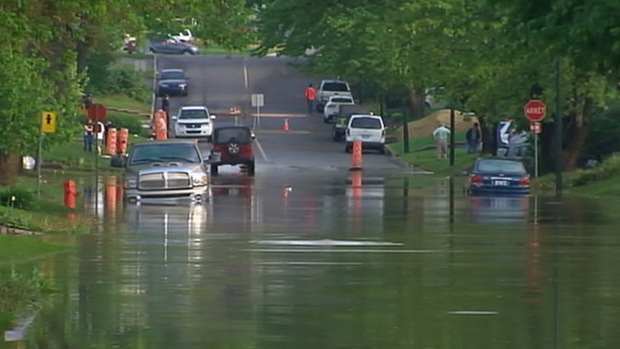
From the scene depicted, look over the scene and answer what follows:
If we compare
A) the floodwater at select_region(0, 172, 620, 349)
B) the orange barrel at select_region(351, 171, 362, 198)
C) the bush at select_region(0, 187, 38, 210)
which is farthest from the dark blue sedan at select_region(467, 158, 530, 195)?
the bush at select_region(0, 187, 38, 210)

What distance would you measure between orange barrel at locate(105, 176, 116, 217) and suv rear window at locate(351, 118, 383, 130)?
2112cm

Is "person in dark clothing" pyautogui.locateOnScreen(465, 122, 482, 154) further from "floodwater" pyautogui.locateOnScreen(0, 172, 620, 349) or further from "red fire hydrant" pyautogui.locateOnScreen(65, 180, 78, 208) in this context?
"red fire hydrant" pyautogui.locateOnScreen(65, 180, 78, 208)

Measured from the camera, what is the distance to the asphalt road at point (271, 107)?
216ft

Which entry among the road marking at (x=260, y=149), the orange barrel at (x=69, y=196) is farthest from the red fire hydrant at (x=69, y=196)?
the road marking at (x=260, y=149)

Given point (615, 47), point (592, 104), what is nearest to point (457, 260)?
point (615, 47)

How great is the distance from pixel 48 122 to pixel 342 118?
45941 millimetres

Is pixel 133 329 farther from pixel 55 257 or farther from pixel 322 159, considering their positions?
pixel 322 159

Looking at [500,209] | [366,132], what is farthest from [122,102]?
[500,209]

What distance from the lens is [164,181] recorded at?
122ft

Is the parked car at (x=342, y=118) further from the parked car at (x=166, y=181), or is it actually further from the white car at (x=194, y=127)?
the parked car at (x=166, y=181)

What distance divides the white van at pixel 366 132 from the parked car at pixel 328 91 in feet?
64.7

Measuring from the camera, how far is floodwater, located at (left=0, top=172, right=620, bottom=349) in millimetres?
13930

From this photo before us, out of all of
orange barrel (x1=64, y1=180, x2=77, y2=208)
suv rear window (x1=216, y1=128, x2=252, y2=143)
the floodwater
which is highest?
suv rear window (x1=216, y1=128, x2=252, y2=143)

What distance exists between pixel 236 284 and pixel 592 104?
33.5 metres
